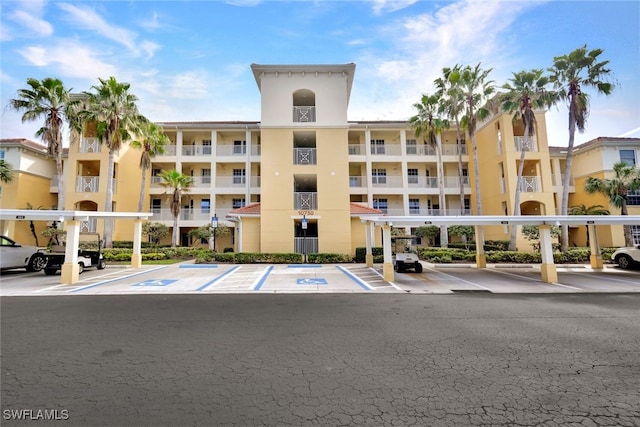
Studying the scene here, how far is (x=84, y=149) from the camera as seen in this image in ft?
77.9

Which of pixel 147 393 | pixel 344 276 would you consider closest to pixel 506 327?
pixel 147 393

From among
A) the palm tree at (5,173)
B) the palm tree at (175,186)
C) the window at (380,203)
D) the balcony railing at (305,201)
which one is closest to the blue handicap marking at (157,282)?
the balcony railing at (305,201)

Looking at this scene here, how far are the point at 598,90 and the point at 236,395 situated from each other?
25.0m

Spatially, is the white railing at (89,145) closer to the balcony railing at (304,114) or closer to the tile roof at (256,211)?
the tile roof at (256,211)

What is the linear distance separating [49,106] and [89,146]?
509 centimetres

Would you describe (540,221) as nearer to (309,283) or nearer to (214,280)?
(309,283)

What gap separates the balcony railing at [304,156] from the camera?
20312 mm

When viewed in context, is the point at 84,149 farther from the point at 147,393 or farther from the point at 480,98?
the point at 480,98

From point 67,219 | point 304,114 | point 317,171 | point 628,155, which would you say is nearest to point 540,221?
point 317,171

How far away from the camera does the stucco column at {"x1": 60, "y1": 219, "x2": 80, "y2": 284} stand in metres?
11.6

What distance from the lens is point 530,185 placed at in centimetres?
2281

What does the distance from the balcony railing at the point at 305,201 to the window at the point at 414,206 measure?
11.7 metres

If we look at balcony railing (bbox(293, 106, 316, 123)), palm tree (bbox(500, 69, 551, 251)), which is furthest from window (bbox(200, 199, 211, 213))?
palm tree (bbox(500, 69, 551, 251))

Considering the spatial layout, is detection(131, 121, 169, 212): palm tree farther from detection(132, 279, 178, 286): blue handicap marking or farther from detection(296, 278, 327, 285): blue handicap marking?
detection(296, 278, 327, 285): blue handicap marking
